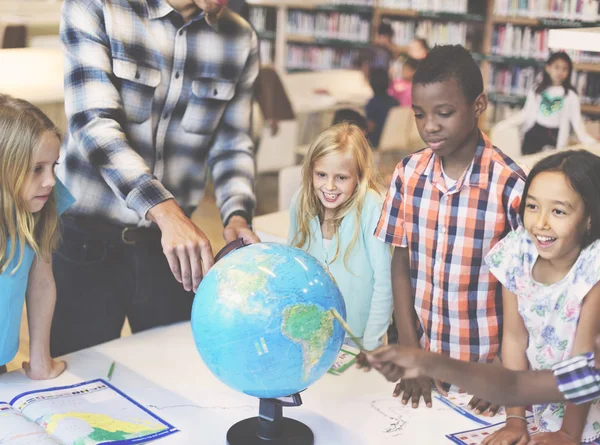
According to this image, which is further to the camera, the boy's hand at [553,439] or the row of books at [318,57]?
the row of books at [318,57]

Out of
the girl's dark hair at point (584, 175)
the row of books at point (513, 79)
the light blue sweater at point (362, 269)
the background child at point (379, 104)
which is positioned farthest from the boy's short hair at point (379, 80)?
the girl's dark hair at point (584, 175)

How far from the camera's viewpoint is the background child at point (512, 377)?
4.71ft

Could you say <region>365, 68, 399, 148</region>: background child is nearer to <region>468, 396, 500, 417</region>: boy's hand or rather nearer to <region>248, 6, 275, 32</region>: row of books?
<region>248, 6, 275, 32</region>: row of books

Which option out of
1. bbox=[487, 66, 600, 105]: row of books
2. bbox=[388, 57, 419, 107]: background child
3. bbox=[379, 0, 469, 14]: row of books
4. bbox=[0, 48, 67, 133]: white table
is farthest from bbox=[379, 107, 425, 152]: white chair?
bbox=[0, 48, 67, 133]: white table

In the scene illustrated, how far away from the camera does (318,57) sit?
430 inches

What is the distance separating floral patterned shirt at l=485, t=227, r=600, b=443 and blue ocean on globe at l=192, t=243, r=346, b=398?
1.38ft

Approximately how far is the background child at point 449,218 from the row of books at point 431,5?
7.71m

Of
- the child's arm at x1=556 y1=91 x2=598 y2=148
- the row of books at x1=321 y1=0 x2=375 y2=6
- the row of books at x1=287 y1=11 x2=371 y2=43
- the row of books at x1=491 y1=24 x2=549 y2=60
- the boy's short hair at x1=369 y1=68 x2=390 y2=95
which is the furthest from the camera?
the row of books at x1=287 y1=11 x2=371 y2=43

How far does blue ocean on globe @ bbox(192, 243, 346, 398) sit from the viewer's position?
1.66 metres

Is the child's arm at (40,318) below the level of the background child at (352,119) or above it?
below

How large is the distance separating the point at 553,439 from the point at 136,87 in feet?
4.65

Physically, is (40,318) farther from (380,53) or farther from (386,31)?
(386,31)

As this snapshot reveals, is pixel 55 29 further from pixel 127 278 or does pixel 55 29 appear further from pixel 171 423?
pixel 171 423

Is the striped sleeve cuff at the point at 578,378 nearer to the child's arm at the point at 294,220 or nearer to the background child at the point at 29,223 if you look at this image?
the child's arm at the point at 294,220
